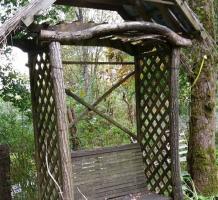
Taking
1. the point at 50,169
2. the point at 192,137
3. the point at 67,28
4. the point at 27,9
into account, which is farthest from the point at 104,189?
the point at 27,9

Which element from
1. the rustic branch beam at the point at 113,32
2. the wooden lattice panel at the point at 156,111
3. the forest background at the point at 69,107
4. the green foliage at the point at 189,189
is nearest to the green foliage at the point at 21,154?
the forest background at the point at 69,107

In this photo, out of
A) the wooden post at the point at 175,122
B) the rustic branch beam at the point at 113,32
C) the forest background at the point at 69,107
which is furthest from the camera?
the forest background at the point at 69,107

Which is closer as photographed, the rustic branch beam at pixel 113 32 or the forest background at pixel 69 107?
the rustic branch beam at pixel 113 32

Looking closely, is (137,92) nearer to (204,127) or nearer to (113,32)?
(204,127)

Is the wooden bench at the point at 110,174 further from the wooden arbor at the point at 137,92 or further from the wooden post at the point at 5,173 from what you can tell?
the wooden post at the point at 5,173

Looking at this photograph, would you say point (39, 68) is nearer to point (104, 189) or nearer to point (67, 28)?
point (67, 28)

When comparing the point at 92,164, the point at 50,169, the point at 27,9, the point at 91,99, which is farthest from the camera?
the point at 91,99

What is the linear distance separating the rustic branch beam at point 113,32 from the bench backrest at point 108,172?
154 centimetres

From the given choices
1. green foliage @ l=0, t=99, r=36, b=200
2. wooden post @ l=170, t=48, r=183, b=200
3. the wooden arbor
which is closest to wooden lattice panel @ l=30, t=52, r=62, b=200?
the wooden arbor

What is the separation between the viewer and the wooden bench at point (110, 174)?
4.87 metres

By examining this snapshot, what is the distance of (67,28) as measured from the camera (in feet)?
13.5

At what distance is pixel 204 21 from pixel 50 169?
3.35 m

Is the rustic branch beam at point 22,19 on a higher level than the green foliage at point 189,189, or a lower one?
higher

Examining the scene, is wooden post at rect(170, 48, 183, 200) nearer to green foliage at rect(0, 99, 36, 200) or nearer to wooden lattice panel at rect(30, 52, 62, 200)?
wooden lattice panel at rect(30, 52, 62, 200)
